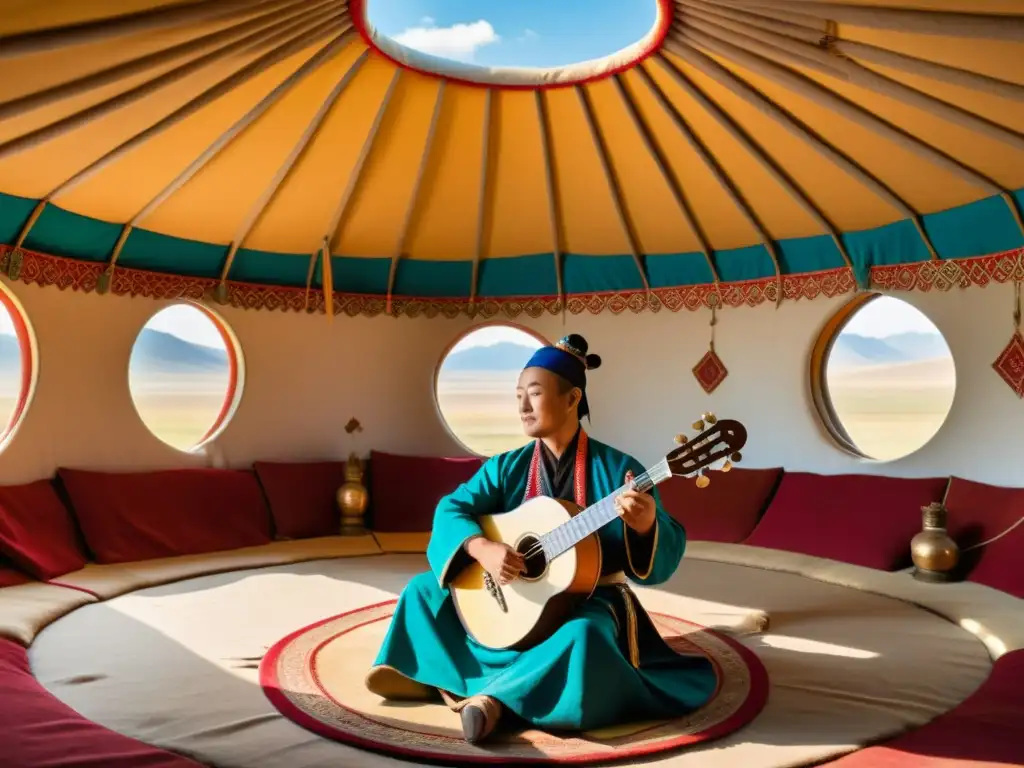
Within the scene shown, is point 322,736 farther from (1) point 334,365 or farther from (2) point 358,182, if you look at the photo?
(1) point 334,365

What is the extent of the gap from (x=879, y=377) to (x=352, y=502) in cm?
363

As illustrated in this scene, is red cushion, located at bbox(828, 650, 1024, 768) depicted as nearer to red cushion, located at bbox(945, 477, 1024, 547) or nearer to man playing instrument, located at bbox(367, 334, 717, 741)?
man playing instrument, located at bbox(367, 334, 717, 741)

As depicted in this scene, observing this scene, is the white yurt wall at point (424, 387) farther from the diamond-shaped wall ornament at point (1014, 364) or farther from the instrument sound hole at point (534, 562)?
the instrument sound hole at point (534, 562)

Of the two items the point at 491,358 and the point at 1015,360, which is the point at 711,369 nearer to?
the point at 1015,360

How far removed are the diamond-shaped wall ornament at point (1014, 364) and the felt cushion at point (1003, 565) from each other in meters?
0.85

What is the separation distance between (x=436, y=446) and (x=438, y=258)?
4.83ft

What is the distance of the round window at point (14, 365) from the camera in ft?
15.3

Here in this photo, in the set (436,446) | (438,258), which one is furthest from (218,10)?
(436,446)

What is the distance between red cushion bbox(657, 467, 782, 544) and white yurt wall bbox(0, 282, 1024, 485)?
306 millimetres

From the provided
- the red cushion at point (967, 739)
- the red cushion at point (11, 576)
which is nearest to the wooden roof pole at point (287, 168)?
the red cushion at point (11, 576)

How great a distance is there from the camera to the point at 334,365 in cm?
616

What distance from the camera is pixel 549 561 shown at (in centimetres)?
243

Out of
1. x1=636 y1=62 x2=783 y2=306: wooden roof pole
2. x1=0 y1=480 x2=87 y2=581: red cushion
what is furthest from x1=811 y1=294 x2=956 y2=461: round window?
x1=0 y1=480 x2=87 y2=581: red cushion

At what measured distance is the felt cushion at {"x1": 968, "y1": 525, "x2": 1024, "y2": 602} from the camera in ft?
12.6
